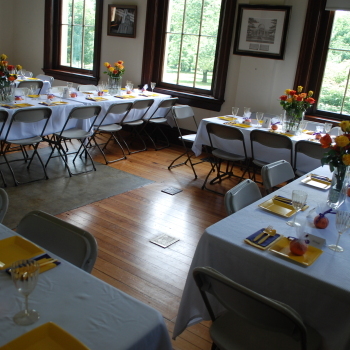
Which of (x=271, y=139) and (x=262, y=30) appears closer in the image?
(x=271, y=139)

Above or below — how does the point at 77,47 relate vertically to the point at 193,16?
below

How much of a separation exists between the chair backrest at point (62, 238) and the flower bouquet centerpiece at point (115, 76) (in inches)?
184

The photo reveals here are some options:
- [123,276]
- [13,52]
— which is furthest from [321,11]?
[13,52]

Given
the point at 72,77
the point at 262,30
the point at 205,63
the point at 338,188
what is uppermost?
the point at 262,30

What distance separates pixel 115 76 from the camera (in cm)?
648

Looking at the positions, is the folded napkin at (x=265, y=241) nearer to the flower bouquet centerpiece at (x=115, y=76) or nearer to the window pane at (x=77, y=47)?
the flower bouquet centerpiece at (x=115, y=76)

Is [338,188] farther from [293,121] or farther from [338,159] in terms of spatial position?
[293,121]

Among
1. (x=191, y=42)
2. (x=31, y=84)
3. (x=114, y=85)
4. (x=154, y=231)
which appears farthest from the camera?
(x=31, y=84)

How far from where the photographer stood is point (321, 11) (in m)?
5.52

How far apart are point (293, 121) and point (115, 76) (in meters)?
2.95

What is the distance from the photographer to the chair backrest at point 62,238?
74.2 inches

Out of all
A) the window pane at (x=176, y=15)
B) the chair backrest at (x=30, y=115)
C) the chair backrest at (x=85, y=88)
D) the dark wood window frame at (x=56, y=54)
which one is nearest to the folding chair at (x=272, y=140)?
the chair backrest at (x=30, y=115)

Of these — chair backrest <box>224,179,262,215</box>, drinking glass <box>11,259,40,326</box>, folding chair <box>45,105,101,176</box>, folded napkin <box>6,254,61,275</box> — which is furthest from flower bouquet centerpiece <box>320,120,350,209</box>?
folding chair <box>45,105,101,176</box>

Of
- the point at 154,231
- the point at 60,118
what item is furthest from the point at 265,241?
the point at 60,118
